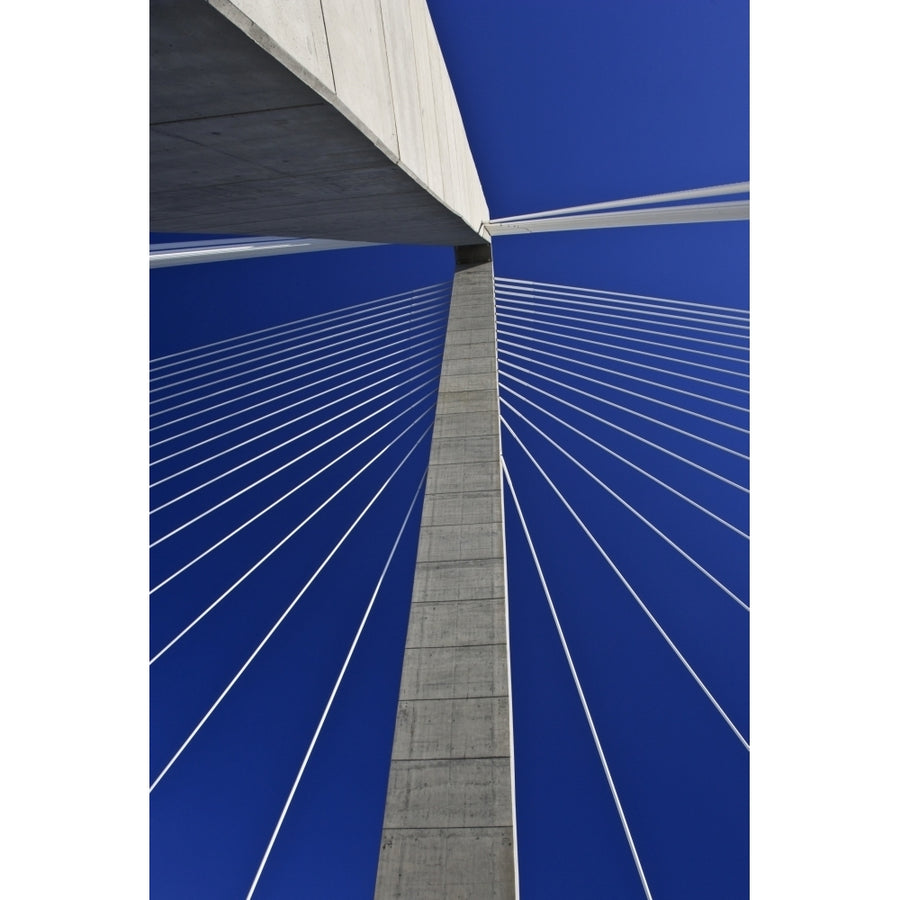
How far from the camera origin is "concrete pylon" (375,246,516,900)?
369 centimetres

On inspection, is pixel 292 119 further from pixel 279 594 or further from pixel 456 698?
pixel 279 594

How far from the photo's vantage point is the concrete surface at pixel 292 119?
91.4 inches

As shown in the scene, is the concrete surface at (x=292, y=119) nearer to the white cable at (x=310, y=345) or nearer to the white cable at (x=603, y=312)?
the white cable at (x=310, y=345)

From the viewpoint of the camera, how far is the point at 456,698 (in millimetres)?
4504

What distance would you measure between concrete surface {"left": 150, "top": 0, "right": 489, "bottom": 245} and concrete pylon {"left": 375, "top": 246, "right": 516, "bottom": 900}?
1986mm

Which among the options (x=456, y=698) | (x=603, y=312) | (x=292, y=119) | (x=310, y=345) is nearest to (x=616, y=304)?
(x=603, y=312)

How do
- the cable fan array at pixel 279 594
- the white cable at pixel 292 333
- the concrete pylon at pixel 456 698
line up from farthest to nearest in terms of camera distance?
the cable fan array at pixel 279 594 < the white cable at pixel 292 333 < the concrete pylon at pixel 456 698

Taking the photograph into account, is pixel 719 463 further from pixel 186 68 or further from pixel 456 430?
pixel 186 68

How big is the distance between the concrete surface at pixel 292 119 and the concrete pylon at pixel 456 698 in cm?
199

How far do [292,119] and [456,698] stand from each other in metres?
3.07

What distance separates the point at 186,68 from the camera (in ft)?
A: 7.84

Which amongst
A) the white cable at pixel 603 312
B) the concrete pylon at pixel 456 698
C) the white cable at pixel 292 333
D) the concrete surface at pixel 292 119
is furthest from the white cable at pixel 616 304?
the concrete surface at pixel 292 119
